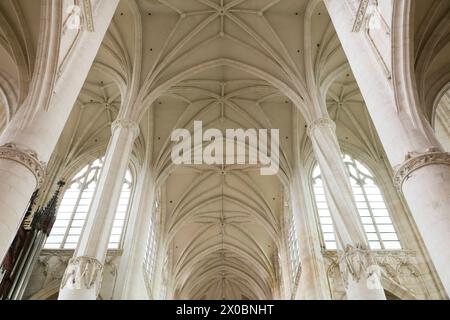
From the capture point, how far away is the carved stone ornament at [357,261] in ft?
30.8

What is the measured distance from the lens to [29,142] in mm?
6922

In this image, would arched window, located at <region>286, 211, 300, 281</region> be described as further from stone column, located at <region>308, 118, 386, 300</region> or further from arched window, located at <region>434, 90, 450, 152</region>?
arched window, located at <region>434, 90, 450, 152</region>

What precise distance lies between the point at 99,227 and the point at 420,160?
8221 millimetres

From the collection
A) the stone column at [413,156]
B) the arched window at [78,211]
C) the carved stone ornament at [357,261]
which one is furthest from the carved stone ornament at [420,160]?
the arched window at [78,211]

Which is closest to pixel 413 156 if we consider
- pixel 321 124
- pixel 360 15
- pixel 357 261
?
pixel 357 261

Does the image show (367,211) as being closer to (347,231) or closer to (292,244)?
(292,244)

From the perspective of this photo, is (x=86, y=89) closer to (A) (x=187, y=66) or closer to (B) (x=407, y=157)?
(A) (x=187, y=66)

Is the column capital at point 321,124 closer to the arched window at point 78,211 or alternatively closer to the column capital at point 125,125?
the column capital at point 125,125

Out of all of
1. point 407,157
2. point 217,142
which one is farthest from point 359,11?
point 217,142

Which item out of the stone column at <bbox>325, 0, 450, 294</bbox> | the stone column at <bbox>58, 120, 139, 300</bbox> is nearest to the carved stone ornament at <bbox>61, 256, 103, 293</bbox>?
the stone column at <bbox>58, 120, 139, 300</bbox>

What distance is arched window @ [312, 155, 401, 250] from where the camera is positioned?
49.2 ft

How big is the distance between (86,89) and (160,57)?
4.48 m

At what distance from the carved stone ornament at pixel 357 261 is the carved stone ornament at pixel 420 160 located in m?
3.15

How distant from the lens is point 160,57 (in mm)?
16422
